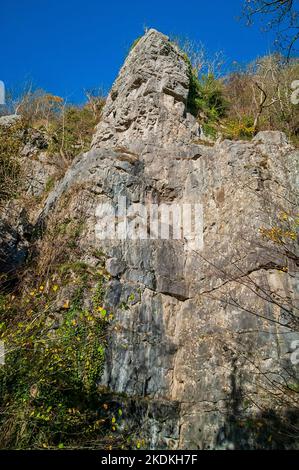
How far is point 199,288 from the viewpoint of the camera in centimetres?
948

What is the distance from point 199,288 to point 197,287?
0.08 meters

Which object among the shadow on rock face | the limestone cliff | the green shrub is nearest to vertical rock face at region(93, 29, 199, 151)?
the limestone cliff

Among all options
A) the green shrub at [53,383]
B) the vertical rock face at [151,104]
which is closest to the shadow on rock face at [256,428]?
the green shrub at [53,383]

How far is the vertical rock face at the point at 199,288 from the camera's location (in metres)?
7.39

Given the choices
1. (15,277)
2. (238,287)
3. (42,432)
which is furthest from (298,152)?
(42,432)

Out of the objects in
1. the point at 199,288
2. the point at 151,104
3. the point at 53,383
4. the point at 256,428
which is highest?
the point at 151,104

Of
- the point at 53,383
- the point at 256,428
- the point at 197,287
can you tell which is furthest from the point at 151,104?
the point at 256,428

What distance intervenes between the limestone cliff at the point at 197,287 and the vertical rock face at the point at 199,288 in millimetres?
27

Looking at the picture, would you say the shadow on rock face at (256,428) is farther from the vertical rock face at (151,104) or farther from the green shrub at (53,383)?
the vertical rock face at (151,104)

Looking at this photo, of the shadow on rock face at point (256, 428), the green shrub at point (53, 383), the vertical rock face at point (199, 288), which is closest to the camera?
the green shrub at point (53, 383)

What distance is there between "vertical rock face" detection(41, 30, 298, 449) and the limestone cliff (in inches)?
1.1

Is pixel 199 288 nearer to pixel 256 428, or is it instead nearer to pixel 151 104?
pixel 256 428

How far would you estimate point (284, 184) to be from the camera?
32.3 ft

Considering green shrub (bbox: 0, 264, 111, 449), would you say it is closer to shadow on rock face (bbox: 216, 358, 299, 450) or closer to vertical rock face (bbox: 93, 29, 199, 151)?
Result: shadow on rock face (bbox: 216, 358, 299, 450)
